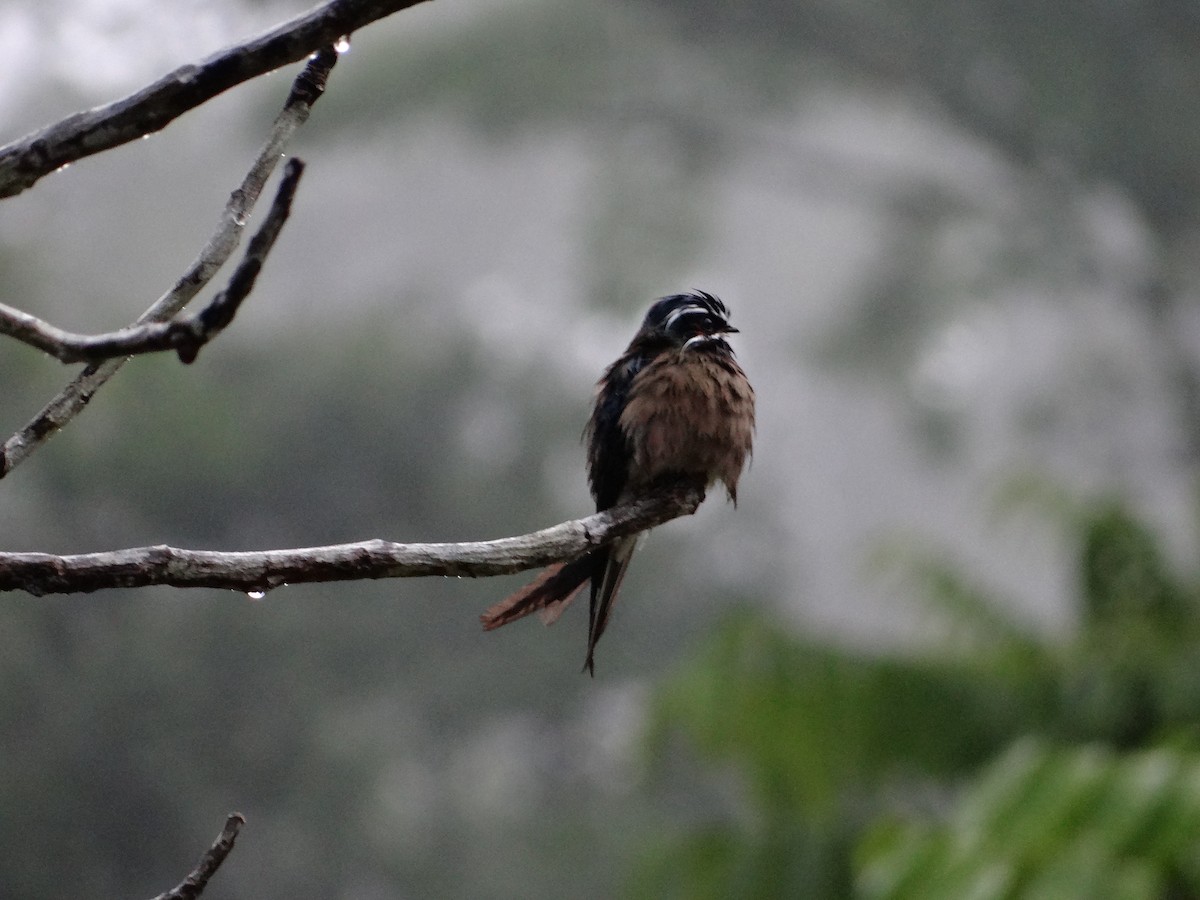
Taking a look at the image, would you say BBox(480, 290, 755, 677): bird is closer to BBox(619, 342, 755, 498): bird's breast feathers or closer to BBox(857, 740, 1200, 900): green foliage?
BBox(619, 342, 755, 498): bird's breast feathers

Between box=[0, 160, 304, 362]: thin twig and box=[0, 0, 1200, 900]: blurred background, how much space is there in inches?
302

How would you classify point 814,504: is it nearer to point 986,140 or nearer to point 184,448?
point 986,140

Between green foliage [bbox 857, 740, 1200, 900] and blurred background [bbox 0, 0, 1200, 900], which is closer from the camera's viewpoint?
green foliage [bbox 857, 740, 1200, 900]

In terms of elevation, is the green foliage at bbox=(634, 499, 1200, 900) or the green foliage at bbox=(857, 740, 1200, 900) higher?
the green foliage at bbox=(634, 499, 1200, 900)

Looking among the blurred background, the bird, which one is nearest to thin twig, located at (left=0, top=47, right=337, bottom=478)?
the bird

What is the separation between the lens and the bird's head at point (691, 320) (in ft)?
6.44

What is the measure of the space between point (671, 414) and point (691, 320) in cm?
16

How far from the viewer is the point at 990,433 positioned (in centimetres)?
1216

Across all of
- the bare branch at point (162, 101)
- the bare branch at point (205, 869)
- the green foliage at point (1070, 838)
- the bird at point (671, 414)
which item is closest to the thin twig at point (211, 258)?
the bare branch at point (162, 101)

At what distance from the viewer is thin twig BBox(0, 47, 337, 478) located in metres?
1.17

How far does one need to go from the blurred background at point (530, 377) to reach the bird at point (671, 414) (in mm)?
6584

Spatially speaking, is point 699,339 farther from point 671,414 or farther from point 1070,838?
point 1070,838

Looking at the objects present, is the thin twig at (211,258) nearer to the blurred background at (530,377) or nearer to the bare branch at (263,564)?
the bare branch at (263,564)

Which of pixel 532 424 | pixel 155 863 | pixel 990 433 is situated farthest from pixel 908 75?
pixel 155 863
